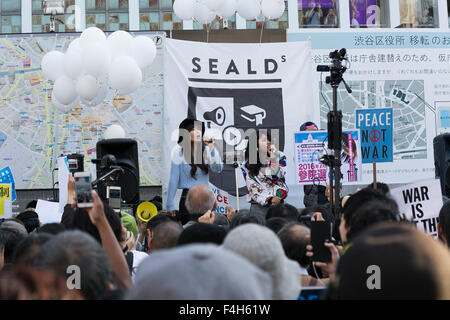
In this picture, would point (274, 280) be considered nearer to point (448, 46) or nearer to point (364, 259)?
point (364, 259)

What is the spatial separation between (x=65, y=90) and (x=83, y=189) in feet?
17.1

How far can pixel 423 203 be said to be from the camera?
4039mm

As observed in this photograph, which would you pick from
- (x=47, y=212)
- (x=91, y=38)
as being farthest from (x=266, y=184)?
(x=91, y=38)

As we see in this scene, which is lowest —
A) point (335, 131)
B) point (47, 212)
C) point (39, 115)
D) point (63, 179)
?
point (47, 212)

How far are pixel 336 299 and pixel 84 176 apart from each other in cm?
235

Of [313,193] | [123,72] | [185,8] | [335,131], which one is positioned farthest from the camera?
[185,8]

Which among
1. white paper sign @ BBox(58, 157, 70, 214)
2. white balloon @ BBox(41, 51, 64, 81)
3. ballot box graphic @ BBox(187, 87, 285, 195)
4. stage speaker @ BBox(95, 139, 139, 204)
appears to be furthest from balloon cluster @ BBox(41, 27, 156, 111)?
white paper sign @ BBox(58, 157, 70, 214)

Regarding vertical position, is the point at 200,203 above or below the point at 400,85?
below

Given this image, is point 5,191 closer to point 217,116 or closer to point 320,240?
point 217,116


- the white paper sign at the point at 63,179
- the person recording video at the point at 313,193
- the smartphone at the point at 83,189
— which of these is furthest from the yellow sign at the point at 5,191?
the smartphone at the point at 83,189

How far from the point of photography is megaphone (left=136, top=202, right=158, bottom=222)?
823 cm

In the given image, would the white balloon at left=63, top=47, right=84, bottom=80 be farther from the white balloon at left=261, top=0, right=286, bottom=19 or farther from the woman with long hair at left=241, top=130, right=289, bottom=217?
the white balloon at left=261, top=0, right=286, bottom=19

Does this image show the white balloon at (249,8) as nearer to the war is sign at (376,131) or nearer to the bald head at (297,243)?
the war is sign at (376,131)
